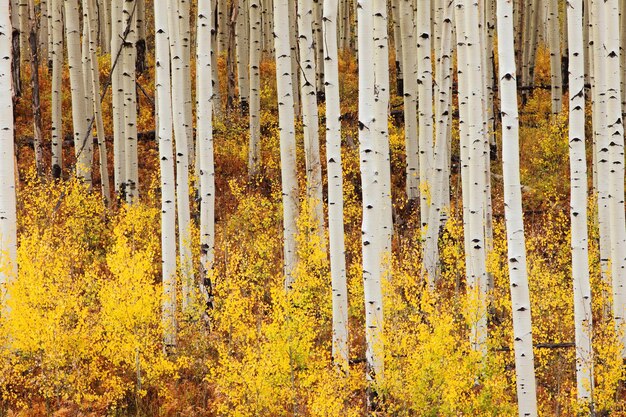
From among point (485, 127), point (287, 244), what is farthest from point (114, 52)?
point (485, 127)

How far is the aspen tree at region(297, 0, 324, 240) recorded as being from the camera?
10789mm

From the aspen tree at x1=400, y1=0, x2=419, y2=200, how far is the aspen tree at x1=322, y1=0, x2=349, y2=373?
5287 mm

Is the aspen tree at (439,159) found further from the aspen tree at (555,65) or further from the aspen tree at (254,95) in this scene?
the aspen tree at (555,65)

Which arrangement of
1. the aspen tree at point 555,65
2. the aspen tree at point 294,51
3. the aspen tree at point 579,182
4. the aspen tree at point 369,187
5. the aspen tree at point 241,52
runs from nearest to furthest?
the aspen tree at point 369,187 < the aspen tree at point 579,182 < the aspen tree at point 294,51 < the aspen tree at point 241,52 < the aspen tree at point 555,65

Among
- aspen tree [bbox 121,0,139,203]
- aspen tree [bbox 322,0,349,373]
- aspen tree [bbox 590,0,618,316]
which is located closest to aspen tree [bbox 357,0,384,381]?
aspen tree [bbox 322,0,349,373]

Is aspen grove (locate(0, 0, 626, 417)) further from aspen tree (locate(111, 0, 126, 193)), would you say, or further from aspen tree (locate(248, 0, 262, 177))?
aspen tree (locate(248, 0, 262, 177))

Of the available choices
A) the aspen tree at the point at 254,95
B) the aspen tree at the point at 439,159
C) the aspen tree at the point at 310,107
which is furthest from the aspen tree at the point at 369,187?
the aspen tree at the point at 254,95

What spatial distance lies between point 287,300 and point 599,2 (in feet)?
18.9

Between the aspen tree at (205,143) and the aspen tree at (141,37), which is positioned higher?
the aspen tree at (141,37)

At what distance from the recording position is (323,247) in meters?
11.1

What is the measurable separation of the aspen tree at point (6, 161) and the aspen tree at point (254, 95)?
8373 mm

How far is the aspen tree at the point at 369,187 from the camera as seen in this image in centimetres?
799

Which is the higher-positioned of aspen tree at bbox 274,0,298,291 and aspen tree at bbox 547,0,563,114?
aspen tree at bbox 547,0,563,114

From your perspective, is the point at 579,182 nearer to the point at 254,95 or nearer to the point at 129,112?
the point at 129,112
